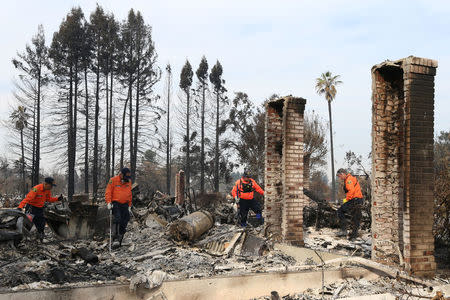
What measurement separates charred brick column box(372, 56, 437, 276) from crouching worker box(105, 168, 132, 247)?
6.06 m

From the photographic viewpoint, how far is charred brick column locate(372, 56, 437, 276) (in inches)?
239

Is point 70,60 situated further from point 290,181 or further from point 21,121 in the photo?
point 290,181

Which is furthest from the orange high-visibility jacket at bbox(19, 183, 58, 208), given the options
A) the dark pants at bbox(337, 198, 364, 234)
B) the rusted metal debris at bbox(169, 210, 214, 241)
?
the dark pants at bbox(337, 198, 364, 234)

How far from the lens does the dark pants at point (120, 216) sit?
994 cm

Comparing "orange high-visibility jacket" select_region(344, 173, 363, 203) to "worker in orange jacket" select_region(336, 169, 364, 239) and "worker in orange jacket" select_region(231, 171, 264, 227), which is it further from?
"worker in orange jacket" select_region(231, 171, 264, 227)

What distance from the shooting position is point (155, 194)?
19.1m

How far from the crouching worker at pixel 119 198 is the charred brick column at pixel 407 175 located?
606cm

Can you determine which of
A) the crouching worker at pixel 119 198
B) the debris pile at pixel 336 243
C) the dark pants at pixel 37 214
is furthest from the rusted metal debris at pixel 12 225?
the debris pile at pixel 336 243

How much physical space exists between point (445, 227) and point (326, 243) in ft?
9.32

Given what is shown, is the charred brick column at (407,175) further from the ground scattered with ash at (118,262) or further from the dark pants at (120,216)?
the dark pants at (120,216)

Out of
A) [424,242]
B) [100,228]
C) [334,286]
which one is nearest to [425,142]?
[424,242]

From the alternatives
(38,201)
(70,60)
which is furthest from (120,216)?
(70,60)

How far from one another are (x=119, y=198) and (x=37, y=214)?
268 centimetres

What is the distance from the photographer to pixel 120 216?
32.8 feet
